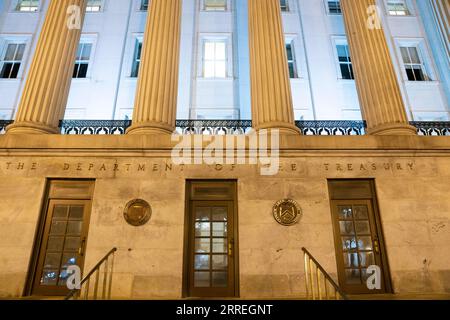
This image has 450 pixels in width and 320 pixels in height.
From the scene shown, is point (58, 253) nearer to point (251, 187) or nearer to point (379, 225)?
point (251, 187)

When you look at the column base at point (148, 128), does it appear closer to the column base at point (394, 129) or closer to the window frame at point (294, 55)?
the column base at point (394, 129)

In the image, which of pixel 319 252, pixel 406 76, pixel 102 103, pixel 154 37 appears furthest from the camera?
pixel 406 76

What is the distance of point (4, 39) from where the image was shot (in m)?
17.3

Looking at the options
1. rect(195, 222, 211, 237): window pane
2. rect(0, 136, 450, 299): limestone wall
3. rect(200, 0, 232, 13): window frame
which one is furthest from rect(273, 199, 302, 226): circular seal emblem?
rect(200, 0, 232, 13): window frame

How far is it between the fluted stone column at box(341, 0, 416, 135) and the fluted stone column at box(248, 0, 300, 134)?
2.31 metres

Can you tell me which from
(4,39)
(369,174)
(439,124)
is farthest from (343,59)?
(4,39)

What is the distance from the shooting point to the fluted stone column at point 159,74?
9.17 metres

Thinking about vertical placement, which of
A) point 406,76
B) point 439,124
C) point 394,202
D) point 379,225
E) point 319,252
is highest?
point 406,76

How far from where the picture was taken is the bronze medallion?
26.4 feet

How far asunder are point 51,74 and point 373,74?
9.42 meters

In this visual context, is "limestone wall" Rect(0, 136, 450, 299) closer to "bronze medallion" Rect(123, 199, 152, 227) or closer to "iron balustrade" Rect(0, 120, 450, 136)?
"bronze medallion" Rect(123, 199, 152, 227)

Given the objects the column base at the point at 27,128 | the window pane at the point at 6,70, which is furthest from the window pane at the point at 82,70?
the column base at the point at 27,128

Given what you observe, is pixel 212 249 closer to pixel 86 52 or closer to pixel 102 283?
pixel 102 283

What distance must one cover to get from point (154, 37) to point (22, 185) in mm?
5570
